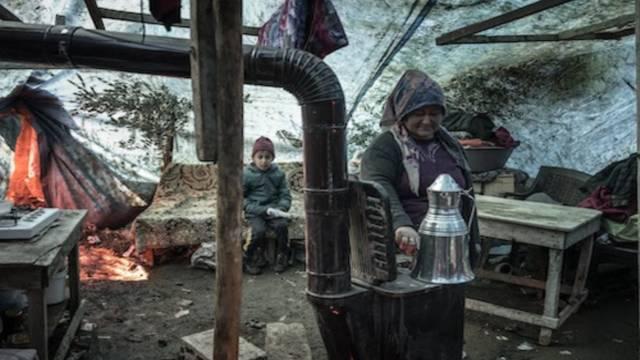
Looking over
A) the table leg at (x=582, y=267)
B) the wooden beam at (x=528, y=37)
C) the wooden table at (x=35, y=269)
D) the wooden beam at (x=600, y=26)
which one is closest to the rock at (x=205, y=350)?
the wooden table at (x=35, y=269)

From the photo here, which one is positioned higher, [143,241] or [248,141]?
[248,141]

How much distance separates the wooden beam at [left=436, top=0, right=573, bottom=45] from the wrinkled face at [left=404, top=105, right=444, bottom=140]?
2174mm

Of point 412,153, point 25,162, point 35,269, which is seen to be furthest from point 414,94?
point 25,162

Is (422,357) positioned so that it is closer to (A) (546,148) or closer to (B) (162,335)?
(B) (162,335)

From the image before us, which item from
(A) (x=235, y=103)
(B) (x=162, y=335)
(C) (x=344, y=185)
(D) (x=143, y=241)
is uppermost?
(A) (x=235, y=103)

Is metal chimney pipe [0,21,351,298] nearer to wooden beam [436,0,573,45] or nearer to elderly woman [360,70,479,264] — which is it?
elderly woman [360,70,479,264]

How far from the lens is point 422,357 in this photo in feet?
8.50

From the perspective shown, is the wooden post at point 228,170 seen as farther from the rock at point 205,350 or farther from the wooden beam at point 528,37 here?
the wooden beam at point 528,37

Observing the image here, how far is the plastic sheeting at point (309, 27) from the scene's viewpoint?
2.96 m

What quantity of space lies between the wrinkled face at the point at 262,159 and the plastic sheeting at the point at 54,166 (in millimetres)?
1664

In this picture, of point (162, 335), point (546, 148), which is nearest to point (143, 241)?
point (162, 335)

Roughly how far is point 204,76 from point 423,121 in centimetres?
109

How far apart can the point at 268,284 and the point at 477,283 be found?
183cm

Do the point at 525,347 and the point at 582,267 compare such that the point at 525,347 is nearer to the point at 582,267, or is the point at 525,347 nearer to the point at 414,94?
the point at 582,267
